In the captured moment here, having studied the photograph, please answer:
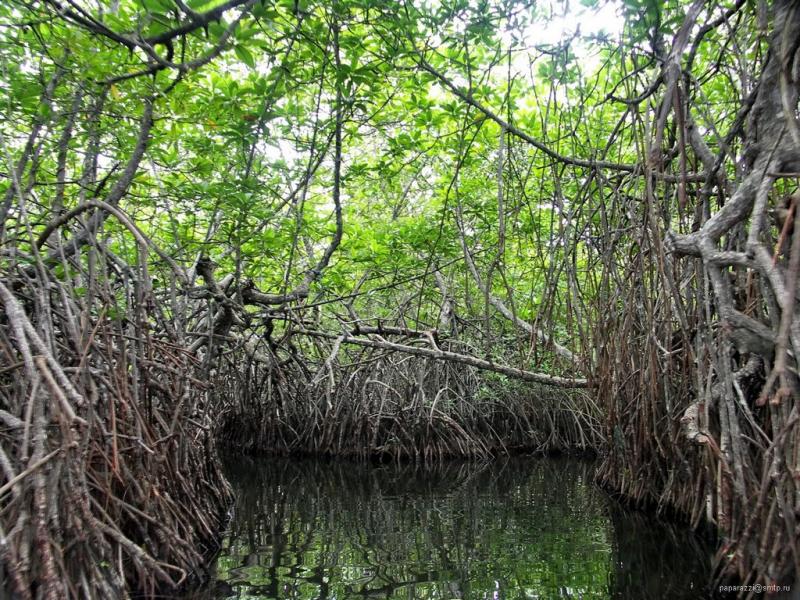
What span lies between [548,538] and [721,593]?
3.75 ft

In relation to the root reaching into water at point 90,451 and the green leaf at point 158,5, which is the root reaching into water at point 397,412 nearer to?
the root reaching into water at point 90,451

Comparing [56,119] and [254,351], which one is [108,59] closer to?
[56,119]

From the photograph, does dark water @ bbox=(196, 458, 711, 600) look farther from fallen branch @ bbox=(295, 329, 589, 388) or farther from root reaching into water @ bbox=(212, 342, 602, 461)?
A: root reaching into water @ bbox=(212, 342, 602, 461)

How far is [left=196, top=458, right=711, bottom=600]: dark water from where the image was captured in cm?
266

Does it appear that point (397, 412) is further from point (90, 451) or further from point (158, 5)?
point (158, 5)

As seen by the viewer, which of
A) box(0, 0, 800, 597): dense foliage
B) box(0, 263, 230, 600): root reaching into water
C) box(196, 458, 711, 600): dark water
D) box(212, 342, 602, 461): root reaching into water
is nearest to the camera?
box(0, 263, 230, 600): root reaching into water

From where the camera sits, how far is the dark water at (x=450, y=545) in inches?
105

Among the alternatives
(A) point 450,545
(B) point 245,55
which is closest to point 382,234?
(A) point 450,545

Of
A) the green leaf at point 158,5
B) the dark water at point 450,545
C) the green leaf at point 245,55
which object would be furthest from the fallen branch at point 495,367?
the green leaf at point 158,5

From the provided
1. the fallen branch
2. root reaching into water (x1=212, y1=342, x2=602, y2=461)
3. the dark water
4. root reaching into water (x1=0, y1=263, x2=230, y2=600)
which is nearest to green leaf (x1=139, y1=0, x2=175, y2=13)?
root reaching into water (x1=0, y1=263, x2=230, y2=600)

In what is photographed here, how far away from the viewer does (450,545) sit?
3.31 meters

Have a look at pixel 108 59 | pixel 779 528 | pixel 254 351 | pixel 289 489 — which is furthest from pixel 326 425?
pixel 779 528

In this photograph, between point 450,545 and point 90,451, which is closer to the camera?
point 90,451

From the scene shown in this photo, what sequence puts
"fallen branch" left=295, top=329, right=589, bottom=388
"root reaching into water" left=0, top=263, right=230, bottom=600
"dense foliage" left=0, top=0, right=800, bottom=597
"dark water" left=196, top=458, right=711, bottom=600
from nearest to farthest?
"root reaching into water" left=0, top=263, right=230, bottom=600, "dense foliage" left=0, top=0, right=800, bottom=597, "dark water" left=196, top=458, right=711, bottom=600, "fallen branch" left=295, top=329, right=589, bottom=388
